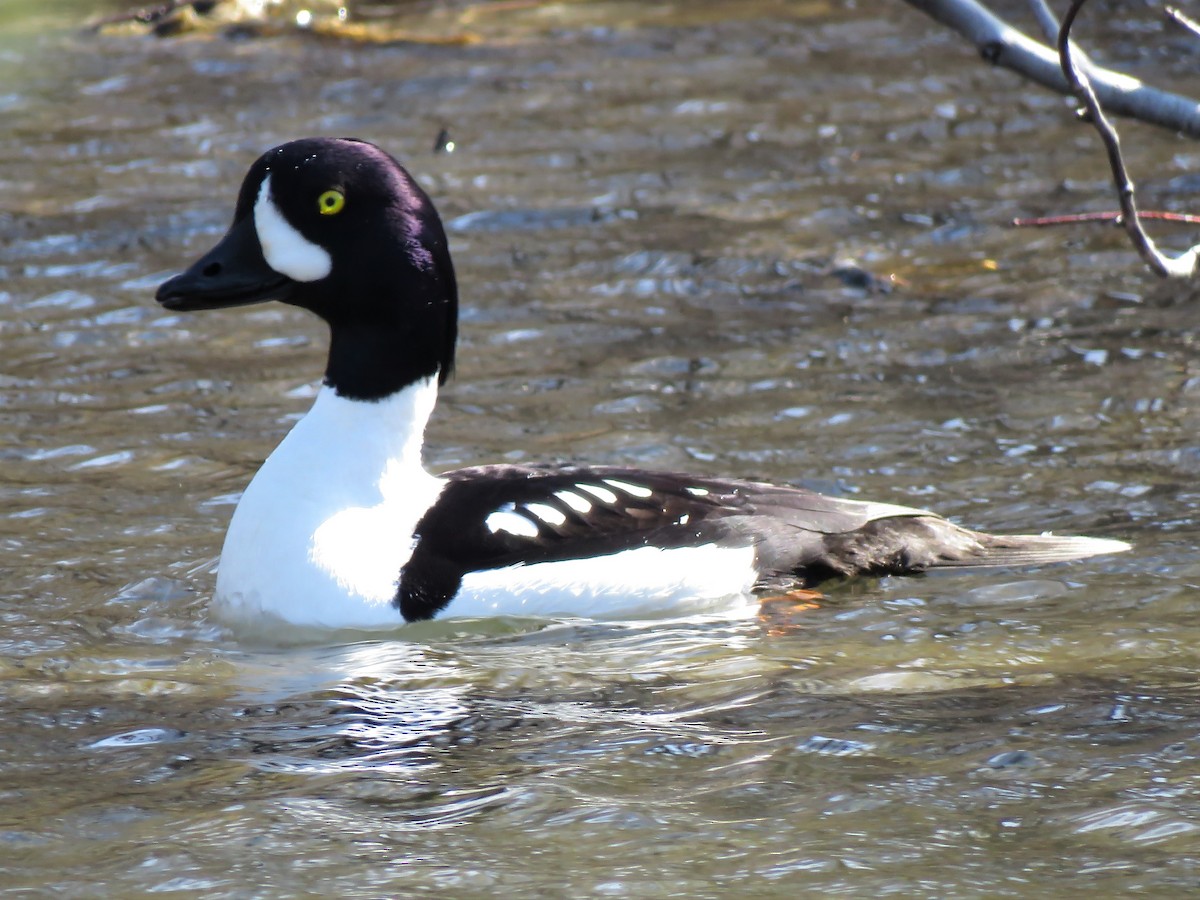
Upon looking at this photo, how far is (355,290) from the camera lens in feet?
19.9

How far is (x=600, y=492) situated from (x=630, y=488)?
0.12 m

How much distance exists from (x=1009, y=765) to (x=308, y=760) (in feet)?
6.02

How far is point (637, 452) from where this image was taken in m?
7.73

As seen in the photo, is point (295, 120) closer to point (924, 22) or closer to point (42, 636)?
point (924, 22)

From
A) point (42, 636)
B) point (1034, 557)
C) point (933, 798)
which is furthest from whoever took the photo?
point (1034, 557)

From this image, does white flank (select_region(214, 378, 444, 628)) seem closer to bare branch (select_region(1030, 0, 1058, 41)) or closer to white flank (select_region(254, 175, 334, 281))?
white flank (select_region(254, 175, 334, 281))

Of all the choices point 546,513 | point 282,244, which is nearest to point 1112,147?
point 546,513

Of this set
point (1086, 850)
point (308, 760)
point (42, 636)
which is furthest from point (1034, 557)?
point (42, 636)

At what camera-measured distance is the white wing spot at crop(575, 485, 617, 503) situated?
6059mm

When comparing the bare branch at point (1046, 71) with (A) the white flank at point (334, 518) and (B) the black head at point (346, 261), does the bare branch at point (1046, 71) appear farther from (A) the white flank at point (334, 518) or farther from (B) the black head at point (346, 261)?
(A) the white flank at point (334, 518)

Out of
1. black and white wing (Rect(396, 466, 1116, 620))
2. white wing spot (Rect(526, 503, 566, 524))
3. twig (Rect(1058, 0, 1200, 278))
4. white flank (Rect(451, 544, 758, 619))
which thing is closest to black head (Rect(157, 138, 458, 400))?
black and white wing (Rect(396, 466, 1116, 620))

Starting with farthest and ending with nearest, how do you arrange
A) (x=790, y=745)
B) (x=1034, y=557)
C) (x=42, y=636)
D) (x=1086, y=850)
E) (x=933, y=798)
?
(x=1034, y=557)
(x=42, y=636)
(x=790, y=745)
(x=933, y=798)
(x=1086, y=850)

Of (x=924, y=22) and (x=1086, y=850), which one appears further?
(x=924, y=22)

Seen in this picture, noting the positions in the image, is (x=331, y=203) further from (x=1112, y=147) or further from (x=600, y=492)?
(x=1112, y=147)
